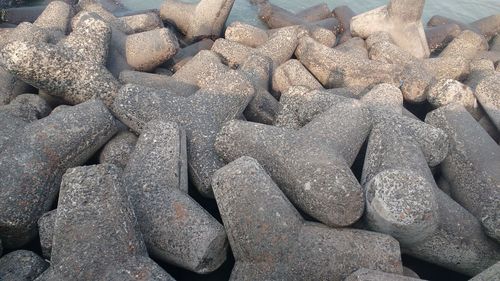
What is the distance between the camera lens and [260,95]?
407 centimetres

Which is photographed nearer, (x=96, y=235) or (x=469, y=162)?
(x=96, y=235)

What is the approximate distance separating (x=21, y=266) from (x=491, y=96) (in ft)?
13.3

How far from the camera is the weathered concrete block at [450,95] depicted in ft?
13.1

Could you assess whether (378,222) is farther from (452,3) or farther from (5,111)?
(452,3)

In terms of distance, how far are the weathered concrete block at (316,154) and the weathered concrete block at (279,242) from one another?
16cm

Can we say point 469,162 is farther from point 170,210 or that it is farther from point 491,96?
point 170,210

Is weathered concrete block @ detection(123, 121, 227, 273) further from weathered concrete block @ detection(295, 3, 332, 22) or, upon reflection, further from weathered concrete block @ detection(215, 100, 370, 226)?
weathered concrete block @ detection(295, 3, 332, 22)

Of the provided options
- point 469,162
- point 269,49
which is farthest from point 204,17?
Answer: point 469,162

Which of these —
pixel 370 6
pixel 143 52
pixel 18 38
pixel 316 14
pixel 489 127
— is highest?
pixel 18 38

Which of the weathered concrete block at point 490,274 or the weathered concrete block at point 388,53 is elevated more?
the weathered concrete block at point 490,274

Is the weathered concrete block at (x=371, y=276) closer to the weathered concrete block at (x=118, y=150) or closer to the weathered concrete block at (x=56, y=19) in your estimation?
the weathered concrete block at (x=118, y=150)

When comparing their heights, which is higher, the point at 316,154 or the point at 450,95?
the point at 316,154

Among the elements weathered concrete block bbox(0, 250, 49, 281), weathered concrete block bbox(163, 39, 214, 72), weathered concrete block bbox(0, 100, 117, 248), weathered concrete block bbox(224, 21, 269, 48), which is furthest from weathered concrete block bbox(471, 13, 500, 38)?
weathered concrete block bbox(0, 250, 49, 281)

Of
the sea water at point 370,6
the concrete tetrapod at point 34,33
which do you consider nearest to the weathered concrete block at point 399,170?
the concrete tetrapod at point 34,33
